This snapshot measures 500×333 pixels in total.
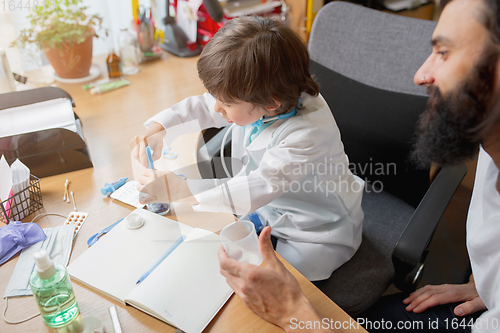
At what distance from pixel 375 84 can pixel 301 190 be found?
19.5 inches

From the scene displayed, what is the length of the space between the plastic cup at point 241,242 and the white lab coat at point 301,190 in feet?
0.48

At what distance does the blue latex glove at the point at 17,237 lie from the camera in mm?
809

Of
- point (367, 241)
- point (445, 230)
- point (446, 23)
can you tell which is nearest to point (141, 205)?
point (367, 241)

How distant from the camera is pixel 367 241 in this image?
112 cm

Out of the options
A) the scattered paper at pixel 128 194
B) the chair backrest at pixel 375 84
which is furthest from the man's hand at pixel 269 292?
the chair backrest at pixel 375 84

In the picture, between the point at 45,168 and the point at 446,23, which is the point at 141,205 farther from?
the point at 446,23

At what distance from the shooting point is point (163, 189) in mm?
927

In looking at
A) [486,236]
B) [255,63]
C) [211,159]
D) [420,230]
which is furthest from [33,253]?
[486,236]

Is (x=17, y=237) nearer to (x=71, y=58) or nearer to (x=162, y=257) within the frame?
(x=162, y=257)

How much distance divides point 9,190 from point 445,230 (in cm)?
186

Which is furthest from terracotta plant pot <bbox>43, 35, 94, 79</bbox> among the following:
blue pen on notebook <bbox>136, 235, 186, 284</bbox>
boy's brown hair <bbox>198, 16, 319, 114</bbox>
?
blue pen on notebook <bbox>136, 235, 186, 284</bbox>

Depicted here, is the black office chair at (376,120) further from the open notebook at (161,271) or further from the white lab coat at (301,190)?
the open notebook at (161,271)

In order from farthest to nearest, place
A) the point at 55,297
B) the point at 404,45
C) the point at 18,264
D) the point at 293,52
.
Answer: the point at 404,45 < the point at 293,52 < the point at 18,264 < the point at 55,297

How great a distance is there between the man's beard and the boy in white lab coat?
270 millimetres
